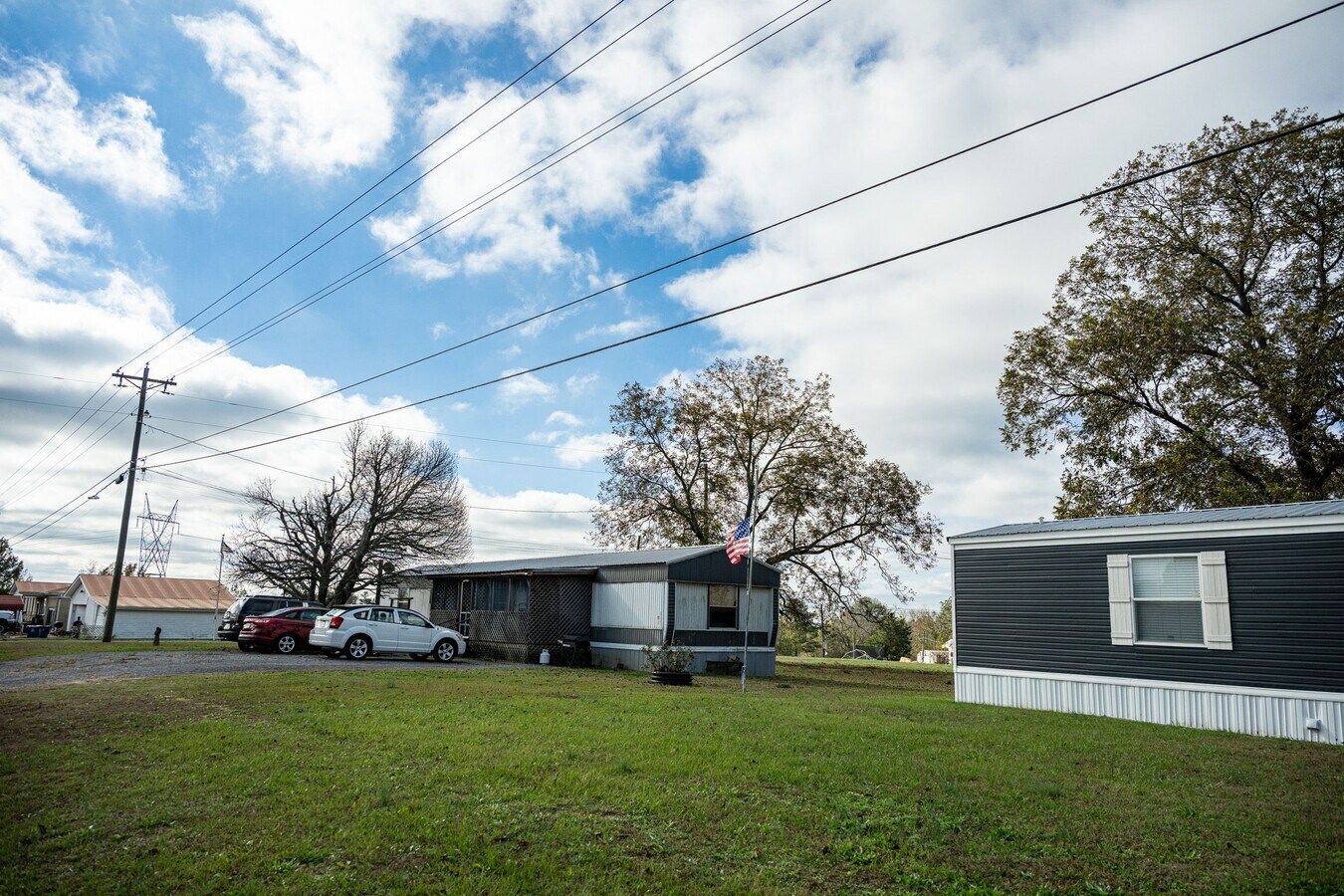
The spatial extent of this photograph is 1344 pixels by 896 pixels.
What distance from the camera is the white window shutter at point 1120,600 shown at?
45.2ft

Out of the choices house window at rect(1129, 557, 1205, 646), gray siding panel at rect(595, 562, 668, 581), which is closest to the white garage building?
gray siding panel at rect(595, 562, 668, 581)

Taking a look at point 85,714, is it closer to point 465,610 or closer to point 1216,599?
point 1216,599

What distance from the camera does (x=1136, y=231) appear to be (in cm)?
2461

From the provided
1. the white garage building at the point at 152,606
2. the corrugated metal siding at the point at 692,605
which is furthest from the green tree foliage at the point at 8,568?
the corrugated metal siding at the point at 692,605

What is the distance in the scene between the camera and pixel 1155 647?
44.3 ft

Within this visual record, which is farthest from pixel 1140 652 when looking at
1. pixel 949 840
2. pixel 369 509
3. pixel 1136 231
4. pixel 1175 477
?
pixel 369 509

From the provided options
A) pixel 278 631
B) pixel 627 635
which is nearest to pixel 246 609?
pixel 278 631

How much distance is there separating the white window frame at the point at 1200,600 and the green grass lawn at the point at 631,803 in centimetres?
187

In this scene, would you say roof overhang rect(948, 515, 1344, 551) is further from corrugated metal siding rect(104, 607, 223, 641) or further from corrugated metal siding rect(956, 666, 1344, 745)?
corrugated metal siding rect(104, 607, 223, 641)

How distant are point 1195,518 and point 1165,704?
120 inches

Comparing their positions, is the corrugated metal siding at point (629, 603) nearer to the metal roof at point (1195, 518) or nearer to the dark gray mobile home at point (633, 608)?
the dark gray mobile home at point (633, 608)

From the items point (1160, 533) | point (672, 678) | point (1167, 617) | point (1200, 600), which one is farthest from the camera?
point (672, 678)

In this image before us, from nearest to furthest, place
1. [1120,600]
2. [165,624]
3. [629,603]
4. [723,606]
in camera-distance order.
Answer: [1120,600] < [629,603] < [723,606] < [165,624]

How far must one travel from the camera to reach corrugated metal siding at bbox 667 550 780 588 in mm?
23203
